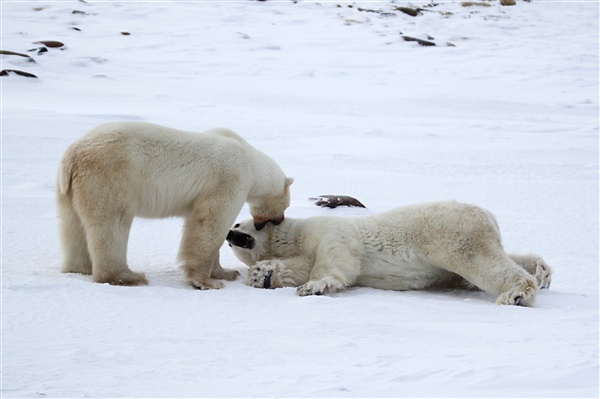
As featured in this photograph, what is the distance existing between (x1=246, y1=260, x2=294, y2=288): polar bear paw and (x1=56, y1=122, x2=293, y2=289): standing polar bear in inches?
9.3

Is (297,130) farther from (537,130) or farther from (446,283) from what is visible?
(446,283)

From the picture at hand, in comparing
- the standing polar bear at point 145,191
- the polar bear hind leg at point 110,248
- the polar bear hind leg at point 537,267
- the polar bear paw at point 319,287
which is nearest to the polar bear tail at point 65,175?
the standing polar bear at point 145,191

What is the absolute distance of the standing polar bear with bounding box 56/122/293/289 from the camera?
4.44m

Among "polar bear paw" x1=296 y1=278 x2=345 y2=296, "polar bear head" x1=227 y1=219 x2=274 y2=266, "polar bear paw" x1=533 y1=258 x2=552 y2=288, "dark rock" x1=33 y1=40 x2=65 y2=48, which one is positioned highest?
"polar bear paw" x1=533 y1=258 x2=552 y2=288

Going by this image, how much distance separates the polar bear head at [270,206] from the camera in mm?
5336

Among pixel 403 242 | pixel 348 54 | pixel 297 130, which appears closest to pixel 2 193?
pixel 403 242

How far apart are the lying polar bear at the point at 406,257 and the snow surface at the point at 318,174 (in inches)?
5.9

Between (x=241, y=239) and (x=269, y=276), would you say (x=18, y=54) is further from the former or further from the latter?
(x=269, y=276)

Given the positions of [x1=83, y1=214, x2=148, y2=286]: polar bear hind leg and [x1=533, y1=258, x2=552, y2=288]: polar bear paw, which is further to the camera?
[x1=533, y1=258, x2=552, y2=288]: polar bear paw

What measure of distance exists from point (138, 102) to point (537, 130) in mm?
5851

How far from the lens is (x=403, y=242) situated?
4969mm

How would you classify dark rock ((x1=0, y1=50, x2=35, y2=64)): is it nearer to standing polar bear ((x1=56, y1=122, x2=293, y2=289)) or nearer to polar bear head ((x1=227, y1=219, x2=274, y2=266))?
polar bear head ((x1=227, y1=219, x2=274, y2=266))

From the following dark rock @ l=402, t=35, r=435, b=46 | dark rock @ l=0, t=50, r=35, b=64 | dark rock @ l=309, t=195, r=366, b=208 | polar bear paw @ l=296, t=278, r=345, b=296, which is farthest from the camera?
dark rock @ l=402, t=35, r=435, b=46

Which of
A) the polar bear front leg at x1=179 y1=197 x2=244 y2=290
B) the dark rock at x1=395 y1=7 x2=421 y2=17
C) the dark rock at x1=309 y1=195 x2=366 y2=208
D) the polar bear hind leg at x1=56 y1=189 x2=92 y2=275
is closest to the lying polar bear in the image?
the polar bear front leg at x1=179 y1=197 x2=244 y2=290
